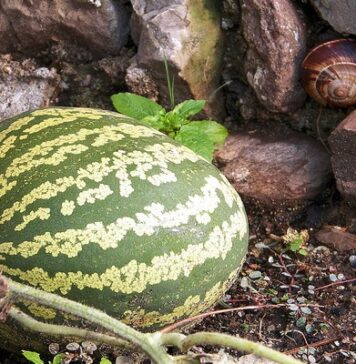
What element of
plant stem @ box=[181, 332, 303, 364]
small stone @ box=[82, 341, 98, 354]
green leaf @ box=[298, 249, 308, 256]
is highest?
plant stem @ box=[181, 332, 303, 364]

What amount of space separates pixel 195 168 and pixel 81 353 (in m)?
0.68

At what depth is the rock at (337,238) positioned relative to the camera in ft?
9.31

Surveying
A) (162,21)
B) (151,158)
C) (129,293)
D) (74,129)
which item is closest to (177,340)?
(129,293)

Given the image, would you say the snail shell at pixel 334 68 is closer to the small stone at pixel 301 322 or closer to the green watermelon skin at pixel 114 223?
the green watermelon skin at pixel 114 223

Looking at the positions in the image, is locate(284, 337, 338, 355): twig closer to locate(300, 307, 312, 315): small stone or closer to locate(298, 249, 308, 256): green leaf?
locate(300, 307, 312, 315): small stone

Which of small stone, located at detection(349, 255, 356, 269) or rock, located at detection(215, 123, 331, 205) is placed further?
rock, located at detection(215, 123, 331, 205)

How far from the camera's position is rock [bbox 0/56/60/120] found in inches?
122

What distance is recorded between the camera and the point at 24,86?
314 cm

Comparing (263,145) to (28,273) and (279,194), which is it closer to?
(279,194)

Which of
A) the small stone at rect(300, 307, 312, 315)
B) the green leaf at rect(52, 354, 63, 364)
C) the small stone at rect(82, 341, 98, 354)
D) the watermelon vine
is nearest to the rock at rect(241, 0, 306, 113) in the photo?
the small stone at rect(300, 307, 312, 315)

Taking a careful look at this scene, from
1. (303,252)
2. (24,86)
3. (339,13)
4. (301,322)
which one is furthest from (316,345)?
(24,86)

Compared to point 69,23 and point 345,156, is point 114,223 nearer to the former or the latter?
point 345,156

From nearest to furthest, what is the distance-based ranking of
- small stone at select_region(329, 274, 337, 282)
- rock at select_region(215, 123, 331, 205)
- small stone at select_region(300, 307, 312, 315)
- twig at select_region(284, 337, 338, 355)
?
twig at select_region(284, 337, 338, 355)
small stone at select_region(300, 307, 312, 315)
small stone at select_region(329, 274, 337, 282)
rock at select_region(215, 123, 331, 205)

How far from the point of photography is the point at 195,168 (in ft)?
7.68
